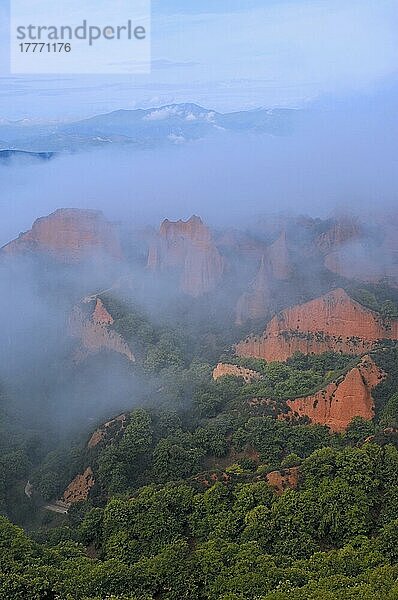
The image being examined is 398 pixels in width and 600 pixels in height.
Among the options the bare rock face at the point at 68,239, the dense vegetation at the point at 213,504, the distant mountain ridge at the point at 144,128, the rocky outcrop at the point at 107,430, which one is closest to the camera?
the dense vegetation at the point at 213,504

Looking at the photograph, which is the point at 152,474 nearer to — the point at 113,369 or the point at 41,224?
the point at 113,369

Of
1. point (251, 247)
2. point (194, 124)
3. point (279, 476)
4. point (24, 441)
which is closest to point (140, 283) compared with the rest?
point (251, 247)

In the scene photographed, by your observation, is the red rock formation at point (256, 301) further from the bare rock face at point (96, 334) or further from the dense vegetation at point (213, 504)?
the dense vegetation at point (213, 504)

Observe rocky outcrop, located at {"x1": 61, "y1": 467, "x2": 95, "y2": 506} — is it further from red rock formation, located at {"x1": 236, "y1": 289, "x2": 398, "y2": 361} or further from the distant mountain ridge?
the distant mountain ridge

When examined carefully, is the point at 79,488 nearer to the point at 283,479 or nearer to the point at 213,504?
the point at 213,504

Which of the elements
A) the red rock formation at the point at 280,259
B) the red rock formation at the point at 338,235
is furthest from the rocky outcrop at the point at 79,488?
the red rock formation at the point at 338,235
